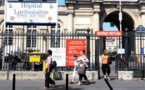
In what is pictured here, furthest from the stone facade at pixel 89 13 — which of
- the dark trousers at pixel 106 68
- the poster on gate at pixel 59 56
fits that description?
the dark trousers at pixel 106 68

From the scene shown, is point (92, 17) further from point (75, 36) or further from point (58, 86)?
point (58, 86)

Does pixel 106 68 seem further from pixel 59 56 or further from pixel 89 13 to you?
pixel 89 13

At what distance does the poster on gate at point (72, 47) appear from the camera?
1911 centimetres

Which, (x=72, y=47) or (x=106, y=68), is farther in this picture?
(x=72, y=47)

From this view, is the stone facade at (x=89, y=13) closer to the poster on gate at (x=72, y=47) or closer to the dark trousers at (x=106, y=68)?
the poster on gate at (x=72, y=47)

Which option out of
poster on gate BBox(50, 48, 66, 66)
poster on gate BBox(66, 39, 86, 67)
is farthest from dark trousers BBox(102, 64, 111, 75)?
poster on gate BBox(50, 48, 66, 66)

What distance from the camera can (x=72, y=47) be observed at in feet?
62.8

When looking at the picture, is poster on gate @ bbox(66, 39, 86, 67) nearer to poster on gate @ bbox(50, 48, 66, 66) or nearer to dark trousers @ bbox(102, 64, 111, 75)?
poster on gate @ bbox(50, 48, 66, 66)

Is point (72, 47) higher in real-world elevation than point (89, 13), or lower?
lower

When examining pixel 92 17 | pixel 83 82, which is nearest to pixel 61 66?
pixel 83 82

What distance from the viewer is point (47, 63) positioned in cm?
1493

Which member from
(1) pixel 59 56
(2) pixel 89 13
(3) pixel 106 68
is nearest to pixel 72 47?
(1) pixel 59 56

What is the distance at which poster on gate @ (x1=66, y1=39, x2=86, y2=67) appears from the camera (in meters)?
19.1

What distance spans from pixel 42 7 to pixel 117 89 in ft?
32.2
